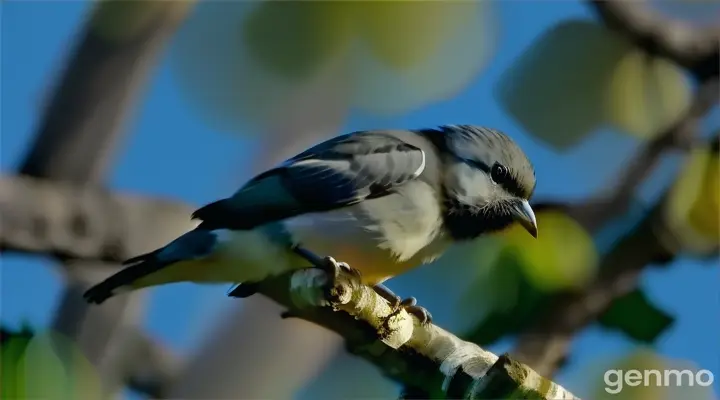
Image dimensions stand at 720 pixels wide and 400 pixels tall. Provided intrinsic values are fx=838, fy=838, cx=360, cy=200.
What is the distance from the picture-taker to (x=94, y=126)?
1290mm

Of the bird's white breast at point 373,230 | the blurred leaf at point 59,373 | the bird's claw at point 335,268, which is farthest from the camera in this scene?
the blurred leaf at point 59,373

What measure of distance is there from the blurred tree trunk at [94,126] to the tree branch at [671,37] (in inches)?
27.7

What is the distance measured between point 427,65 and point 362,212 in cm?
29

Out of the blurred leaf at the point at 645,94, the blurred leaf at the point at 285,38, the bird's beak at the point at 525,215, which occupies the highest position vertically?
the blurred leaf at the point at 645,94

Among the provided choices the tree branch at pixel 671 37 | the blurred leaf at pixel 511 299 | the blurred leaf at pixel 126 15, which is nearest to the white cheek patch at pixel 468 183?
the blurred leaf at pixel 511 299

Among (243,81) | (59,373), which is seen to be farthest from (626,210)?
(59,373)

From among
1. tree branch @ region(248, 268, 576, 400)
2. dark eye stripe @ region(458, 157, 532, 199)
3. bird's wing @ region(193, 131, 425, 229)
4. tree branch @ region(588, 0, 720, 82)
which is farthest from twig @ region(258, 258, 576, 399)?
tree branch @ region(588, 0, 720, 82)

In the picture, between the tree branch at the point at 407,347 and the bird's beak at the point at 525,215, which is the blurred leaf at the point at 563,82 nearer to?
the bird's beak at the point at 525,215

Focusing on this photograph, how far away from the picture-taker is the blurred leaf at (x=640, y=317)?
1.25 metres

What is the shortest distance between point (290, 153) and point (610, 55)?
0.53 meters

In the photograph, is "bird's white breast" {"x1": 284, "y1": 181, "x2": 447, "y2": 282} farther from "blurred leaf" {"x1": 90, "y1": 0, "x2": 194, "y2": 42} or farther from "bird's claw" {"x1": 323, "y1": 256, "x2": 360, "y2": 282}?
"blurred leaf" {"x1": 90, "y1": 0, "x2": 194, "y2": 42}

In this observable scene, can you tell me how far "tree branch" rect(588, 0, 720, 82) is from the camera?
1.33m

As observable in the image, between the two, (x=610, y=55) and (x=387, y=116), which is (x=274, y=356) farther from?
(x=610, y=55)

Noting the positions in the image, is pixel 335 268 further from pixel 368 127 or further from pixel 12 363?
pixel 12 363
